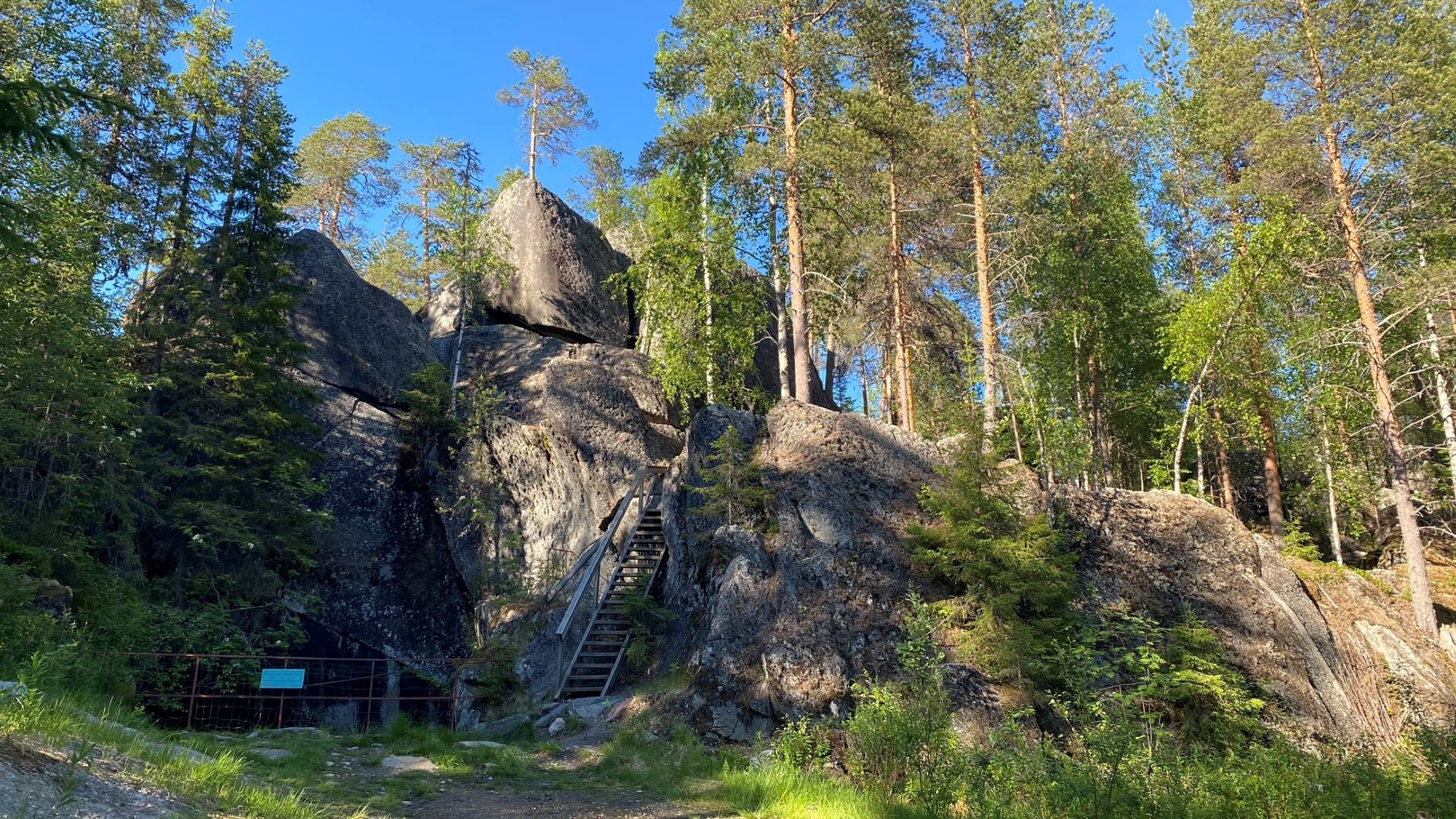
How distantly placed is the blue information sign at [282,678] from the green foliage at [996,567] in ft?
30.2

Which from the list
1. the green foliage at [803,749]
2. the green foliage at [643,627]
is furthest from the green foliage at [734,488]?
the green foliage at [803,749]

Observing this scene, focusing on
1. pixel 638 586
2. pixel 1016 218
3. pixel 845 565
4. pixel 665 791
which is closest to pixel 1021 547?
pixel 845 565

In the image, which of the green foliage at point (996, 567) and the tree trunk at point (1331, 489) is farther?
the tree trunk at point (1331, 489)

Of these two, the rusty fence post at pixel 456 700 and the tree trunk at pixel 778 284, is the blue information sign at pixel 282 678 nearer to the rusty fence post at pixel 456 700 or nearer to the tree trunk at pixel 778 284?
the rusty fence post at pixel 456 700

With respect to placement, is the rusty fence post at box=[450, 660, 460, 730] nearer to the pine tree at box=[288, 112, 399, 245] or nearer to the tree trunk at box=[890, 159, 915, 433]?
the tree trunk at box=[890, 159, 915, 433]

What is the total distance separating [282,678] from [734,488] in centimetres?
705

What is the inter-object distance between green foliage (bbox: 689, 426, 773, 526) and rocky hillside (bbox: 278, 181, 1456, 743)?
0.34 m

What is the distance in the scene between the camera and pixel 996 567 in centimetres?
1110

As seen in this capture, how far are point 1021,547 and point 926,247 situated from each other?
11064 millimetres

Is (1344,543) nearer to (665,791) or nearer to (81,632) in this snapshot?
(665,791)

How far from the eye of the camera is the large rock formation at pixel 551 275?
23.4 m

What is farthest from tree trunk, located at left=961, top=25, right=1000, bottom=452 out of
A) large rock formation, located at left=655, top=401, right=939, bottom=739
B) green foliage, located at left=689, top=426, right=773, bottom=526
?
green foliage, located at left=689, top=426, right=773, bottom=526

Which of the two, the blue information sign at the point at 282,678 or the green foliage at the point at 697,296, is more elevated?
the green foliage at the point at 697,296

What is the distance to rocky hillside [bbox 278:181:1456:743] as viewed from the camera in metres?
11.1
